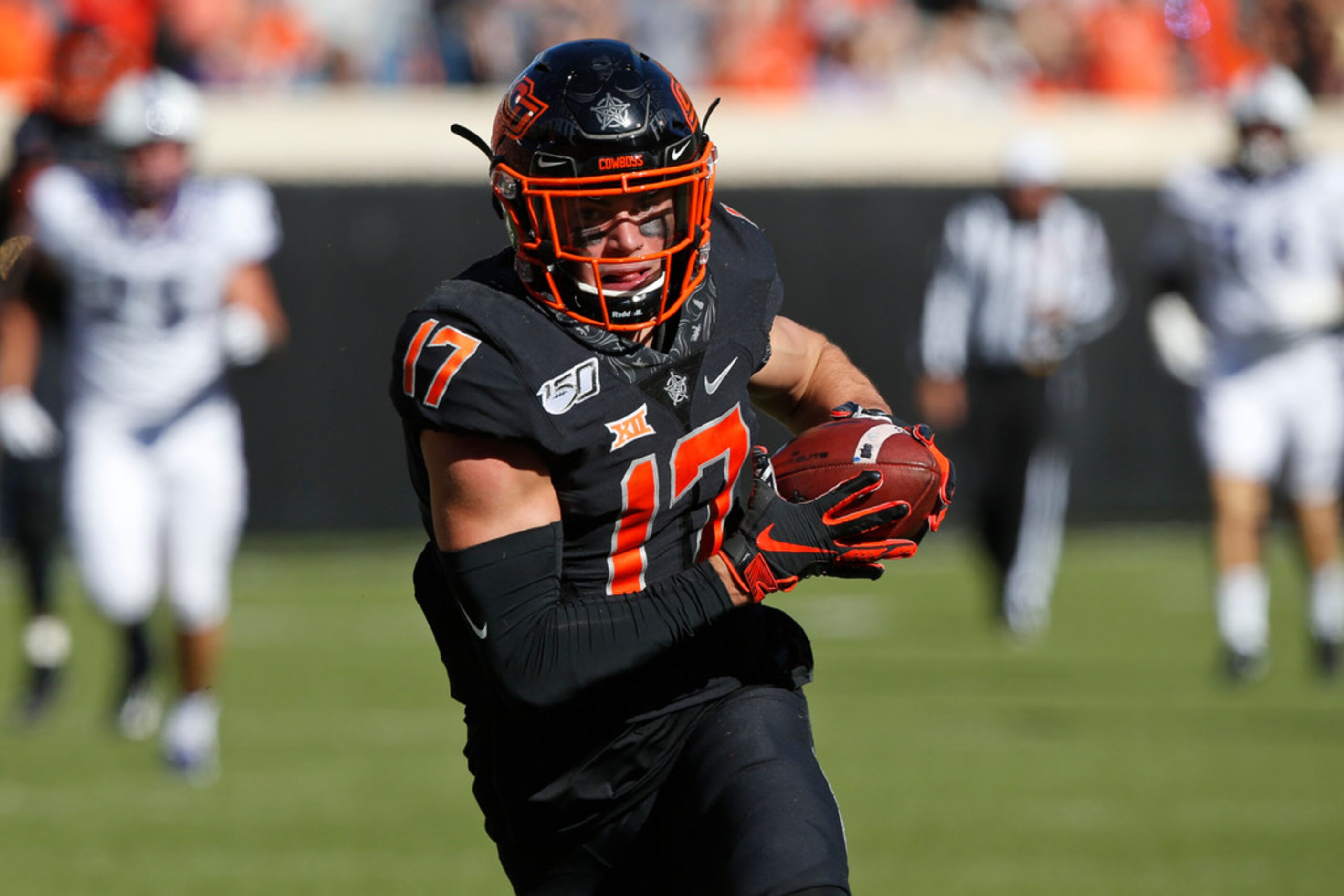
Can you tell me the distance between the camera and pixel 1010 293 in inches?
384

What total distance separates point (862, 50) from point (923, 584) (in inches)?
147

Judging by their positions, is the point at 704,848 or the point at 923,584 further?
the point at 923,584

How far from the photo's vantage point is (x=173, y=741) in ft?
21.0

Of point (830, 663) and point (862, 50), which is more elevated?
point (862, 50)

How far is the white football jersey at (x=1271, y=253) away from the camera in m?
8.28

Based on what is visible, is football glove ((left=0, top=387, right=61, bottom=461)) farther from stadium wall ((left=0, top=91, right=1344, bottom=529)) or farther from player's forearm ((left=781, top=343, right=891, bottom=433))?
player's forearm ((left=781, top=343, right=891, bottom=433))

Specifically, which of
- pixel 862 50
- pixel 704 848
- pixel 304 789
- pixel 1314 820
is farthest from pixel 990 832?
pixel 862 50

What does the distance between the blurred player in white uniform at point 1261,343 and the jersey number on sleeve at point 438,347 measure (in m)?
5.43

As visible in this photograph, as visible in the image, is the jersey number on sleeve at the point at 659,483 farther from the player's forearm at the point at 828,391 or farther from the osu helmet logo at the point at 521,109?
the osu helmet logo at the point at 521,109

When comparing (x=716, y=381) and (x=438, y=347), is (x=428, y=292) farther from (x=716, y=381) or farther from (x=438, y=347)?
(x=438, y=347)

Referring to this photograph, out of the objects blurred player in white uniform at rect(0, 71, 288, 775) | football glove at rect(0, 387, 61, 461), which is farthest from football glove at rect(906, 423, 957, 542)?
football glove at rect(0, 387, 61, 461)

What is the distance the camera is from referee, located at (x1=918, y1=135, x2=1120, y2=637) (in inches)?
384

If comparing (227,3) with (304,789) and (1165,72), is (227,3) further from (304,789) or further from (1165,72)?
(304,789)

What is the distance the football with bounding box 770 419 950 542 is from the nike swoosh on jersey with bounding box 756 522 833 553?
3.6 inches
